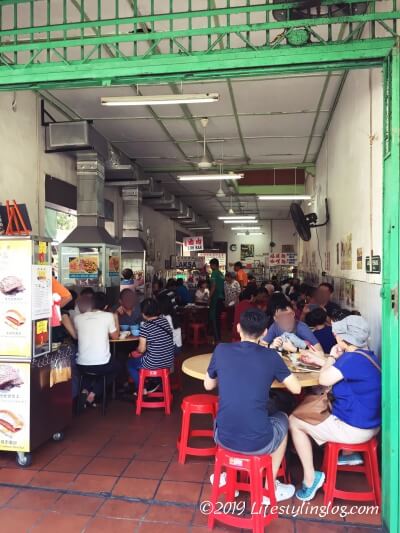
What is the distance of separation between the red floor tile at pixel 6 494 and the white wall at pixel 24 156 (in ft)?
11.5

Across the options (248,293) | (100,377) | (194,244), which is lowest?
(100,377)

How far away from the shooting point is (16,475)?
3498 mm

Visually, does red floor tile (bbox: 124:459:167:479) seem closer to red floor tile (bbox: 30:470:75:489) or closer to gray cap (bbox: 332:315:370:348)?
red floor tile (bbox: 30:470:75:489)

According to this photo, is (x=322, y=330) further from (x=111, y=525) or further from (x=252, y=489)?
(x=111, y=525)

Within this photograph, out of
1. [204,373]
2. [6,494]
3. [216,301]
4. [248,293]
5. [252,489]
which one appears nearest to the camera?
[252,489]

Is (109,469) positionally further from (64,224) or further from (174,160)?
(174,160)

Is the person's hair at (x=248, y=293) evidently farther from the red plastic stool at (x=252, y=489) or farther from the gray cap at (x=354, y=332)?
the red plastic stool at (x=252, y=489)

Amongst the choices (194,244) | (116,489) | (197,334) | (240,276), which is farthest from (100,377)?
(194,244)

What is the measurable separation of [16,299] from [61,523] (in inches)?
65.8

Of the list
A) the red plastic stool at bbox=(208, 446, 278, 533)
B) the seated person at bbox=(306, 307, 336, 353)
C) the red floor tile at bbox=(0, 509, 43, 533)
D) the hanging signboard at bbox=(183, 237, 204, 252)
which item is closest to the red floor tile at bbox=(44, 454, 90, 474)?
the red floor tile at bbox=(0, 509, 43, 533)

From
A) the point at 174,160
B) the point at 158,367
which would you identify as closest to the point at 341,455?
the point at 158,367

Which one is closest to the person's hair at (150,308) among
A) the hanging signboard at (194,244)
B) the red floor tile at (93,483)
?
the red floor tile at (93,483)

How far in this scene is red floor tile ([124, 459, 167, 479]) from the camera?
3.50 m

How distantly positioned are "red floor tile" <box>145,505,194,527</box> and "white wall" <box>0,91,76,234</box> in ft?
13.6
